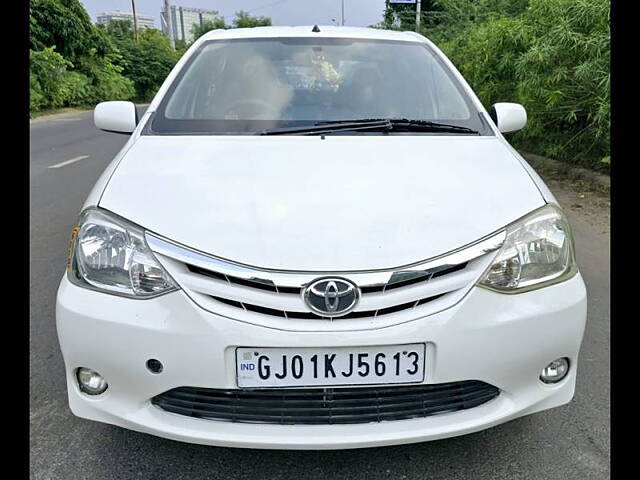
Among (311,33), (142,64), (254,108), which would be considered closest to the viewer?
(254,108)

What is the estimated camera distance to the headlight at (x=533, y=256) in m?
1.65

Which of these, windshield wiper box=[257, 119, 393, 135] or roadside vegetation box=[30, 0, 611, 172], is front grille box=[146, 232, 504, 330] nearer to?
windshield wiper box=[257, 119, 393, 135]

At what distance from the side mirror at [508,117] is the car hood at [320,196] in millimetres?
515

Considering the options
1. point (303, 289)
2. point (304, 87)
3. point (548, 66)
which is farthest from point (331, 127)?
point (548, 66)

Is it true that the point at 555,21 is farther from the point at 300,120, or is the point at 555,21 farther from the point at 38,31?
the point at 38,31

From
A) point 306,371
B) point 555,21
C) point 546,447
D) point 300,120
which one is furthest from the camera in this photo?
point 555,21

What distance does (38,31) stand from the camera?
21.7 m

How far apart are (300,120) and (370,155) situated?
478mm

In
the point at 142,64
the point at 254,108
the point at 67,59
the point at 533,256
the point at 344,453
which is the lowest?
the point at 142,64

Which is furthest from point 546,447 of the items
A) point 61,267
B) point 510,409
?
point 61,267

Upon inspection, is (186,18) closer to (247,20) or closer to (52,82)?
(247,20)

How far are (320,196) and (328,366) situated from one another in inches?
22.0

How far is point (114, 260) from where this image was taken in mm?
1684

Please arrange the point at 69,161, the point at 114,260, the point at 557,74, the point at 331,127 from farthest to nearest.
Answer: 1. the point at 69,161
2. the point at 557,74
3. the point at 331,127
4. the point at 114,260
